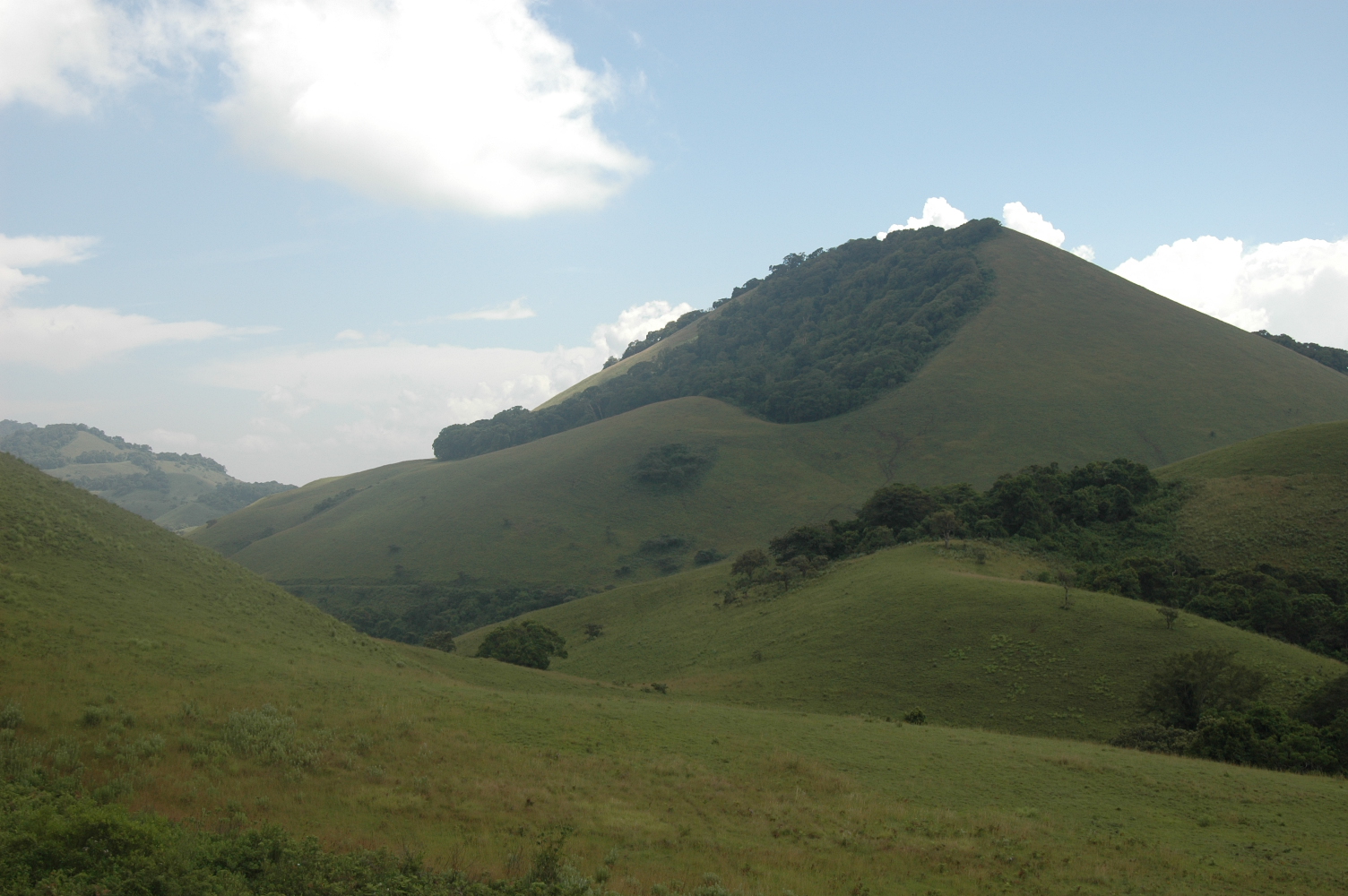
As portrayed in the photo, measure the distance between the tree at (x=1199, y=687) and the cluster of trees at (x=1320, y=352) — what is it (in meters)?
146

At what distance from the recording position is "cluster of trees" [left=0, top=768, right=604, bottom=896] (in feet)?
27.7

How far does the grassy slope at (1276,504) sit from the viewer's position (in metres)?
51.0

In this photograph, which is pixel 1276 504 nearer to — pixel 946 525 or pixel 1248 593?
pixel 1248 593

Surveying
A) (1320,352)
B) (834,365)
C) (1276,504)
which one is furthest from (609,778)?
(1320,352)

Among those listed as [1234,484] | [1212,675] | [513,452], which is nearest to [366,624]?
[513,452]

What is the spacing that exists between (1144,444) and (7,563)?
120906mm

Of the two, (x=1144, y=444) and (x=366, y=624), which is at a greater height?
(x=1144, y=444)

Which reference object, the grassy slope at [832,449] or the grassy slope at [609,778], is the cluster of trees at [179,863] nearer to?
the grassy slope at [609,778]

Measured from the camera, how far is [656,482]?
390 feet

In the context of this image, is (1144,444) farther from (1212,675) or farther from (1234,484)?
(1212,675)

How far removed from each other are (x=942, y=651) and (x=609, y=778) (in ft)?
89.8

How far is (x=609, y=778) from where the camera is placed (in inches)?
680

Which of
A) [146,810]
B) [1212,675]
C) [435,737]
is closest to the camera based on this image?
[146,810]

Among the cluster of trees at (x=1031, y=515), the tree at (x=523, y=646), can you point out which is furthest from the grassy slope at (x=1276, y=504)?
the tree at (x=523, y=646)
